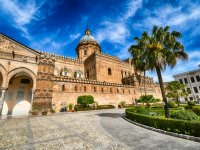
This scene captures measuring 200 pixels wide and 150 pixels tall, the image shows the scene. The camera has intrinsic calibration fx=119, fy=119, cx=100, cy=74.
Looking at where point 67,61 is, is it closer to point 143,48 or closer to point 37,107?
point 37,107

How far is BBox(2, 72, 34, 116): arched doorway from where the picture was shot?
2062cm

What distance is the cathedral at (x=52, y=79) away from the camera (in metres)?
19.1

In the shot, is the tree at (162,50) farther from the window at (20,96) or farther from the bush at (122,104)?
the window at (20,96)

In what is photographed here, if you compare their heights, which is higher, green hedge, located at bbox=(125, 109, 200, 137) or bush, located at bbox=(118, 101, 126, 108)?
bush, located at bbox=(118, 101, 126, 108)

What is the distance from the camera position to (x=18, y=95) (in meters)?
21.8

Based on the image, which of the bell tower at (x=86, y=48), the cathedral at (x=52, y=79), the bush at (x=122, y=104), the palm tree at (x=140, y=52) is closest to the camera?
the palm tree at (x=140, y=52)

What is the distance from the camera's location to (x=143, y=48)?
13375mm

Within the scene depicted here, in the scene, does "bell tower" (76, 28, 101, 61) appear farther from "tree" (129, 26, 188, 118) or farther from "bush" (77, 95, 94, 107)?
"tree" (129, 26, 188, 118)

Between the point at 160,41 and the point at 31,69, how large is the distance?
19.7 meters

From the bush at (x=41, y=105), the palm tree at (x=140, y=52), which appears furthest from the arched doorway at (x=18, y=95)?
the palm tree at (x=140, y=52)

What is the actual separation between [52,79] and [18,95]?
6.78m

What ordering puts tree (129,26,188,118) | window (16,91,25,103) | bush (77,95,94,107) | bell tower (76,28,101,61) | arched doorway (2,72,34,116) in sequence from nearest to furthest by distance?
tree (129,26,188,118) → arched doorway (2,72,34,116) → window (16,91,25,103) → bush (77,95,94,107) → bell tower (76,28,101,61)

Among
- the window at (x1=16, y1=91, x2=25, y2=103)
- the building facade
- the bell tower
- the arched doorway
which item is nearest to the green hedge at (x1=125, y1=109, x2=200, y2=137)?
the arched doorway

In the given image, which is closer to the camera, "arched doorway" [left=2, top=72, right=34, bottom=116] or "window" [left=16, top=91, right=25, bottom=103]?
"arched doorway" [left=2, top=72, right=34, bottom=116]
